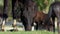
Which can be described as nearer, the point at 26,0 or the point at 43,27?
the point at 26,0

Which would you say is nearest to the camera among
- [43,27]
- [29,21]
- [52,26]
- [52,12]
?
[29,21]

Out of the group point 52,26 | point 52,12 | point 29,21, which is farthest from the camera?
point 52,26

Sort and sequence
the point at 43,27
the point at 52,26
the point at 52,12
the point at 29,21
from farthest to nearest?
1. the point at 43,27
2. the point at 52,26
3. the point at 52,12
4. the point at 29,21

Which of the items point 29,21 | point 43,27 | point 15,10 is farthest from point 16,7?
point 43,27

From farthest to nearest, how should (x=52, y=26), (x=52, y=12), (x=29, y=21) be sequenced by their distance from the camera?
(x=52, y=26) < (x=52, y=12) < (x=29, y=21)

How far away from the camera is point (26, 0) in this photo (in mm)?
7246

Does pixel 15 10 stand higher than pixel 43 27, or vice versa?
pixel 15 10

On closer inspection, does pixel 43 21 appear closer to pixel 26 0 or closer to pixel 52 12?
Result: pixel 52 12

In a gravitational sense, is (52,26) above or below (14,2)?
below

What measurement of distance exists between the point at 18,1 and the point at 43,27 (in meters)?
2.33

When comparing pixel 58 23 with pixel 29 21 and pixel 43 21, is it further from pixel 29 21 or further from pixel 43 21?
pixel 43 21

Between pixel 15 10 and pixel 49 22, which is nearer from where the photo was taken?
pixel 15 10

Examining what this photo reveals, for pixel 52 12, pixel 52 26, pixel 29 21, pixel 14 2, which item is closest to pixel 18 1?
pixel 14 2

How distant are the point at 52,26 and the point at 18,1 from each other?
1.91 meters
